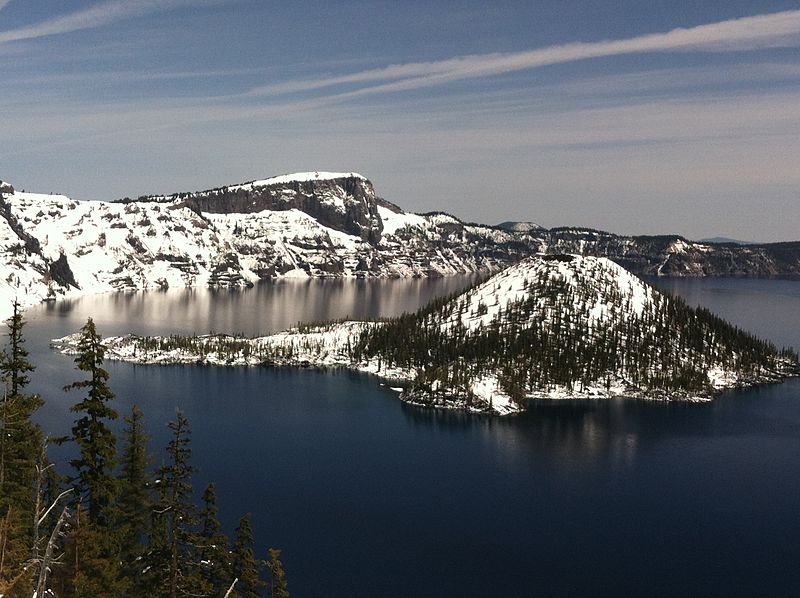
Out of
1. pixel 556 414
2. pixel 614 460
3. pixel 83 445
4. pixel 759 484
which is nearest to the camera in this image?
pixel 83 445

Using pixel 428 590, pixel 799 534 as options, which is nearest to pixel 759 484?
pixel 799 534

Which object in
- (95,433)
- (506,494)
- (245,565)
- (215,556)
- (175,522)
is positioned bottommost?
(506,494)

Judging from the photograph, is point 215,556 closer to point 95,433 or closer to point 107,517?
point 107,517

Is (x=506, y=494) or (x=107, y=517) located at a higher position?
(x=107, y=517)

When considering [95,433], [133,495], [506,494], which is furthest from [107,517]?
[506,494]

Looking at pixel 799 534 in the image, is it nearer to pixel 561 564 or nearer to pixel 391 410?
pixel 561 564

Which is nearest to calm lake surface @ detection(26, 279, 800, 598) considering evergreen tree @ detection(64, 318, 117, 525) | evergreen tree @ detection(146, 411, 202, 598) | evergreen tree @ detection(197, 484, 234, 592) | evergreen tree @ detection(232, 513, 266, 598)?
evergreen tree @ detection(197, 484, 234, 592)

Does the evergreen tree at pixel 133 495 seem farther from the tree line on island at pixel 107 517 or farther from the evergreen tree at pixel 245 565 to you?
the evergreen tree at pixel 245 565

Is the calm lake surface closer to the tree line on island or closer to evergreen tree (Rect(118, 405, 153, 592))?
evergreen tree (Rect(118, 405, 153, 592))
